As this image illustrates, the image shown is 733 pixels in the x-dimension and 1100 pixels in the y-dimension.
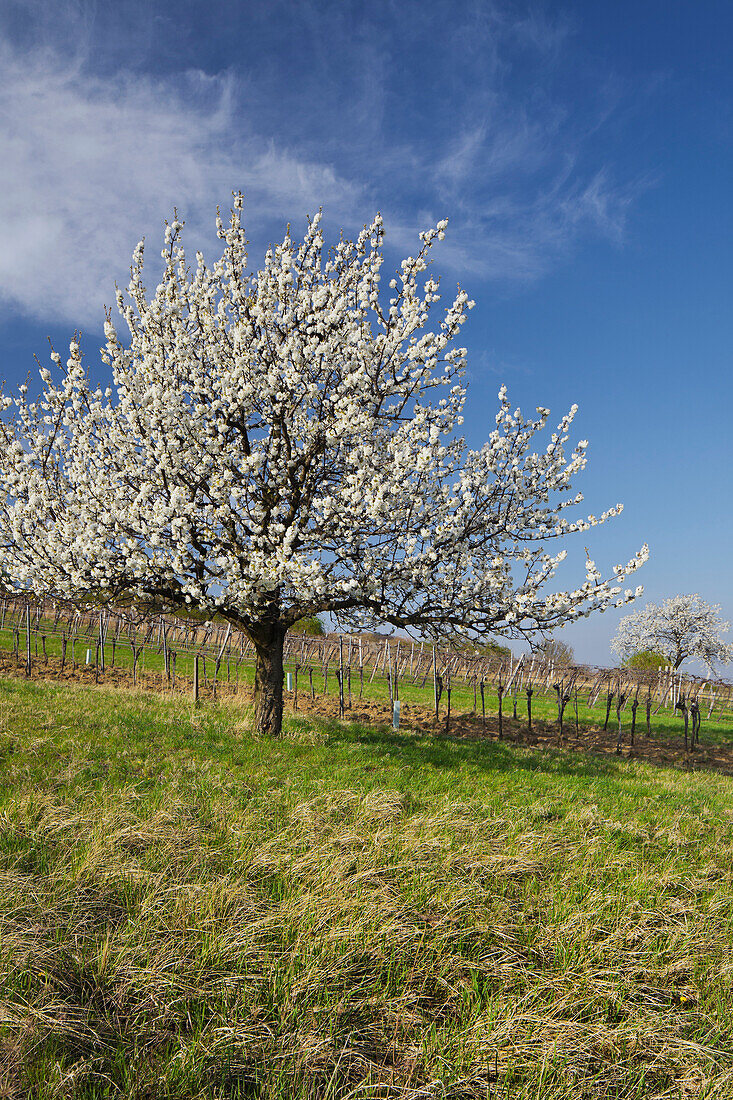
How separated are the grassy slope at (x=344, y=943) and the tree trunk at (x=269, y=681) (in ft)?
11.5

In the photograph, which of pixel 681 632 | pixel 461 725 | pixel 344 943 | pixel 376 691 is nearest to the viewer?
pixel 344 943

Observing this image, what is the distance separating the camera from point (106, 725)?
11.1m

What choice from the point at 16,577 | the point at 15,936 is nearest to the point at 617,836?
the point at 15,936

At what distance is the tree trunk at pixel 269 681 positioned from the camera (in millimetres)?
11750

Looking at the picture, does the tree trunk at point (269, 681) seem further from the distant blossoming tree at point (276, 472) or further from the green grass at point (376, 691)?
the green grass at point (376, 691)

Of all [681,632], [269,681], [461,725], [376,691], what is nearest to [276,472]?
[269,681]

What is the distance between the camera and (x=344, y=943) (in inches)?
173

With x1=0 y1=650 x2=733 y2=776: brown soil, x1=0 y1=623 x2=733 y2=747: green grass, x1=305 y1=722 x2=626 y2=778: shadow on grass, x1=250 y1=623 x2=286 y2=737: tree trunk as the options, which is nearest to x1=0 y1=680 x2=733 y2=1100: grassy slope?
x1=305 y1=722 x2=626 y2=778: shadow on grass

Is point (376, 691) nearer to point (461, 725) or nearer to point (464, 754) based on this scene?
point (461, 725)

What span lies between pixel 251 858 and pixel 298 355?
24.6 feet

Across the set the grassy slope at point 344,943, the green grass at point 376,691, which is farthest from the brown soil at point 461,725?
the grassy slope at point 344,943

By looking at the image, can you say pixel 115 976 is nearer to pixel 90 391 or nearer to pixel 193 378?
pixel 193 378

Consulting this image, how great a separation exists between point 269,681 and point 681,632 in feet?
161

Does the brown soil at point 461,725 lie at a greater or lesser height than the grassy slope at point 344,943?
lesser
